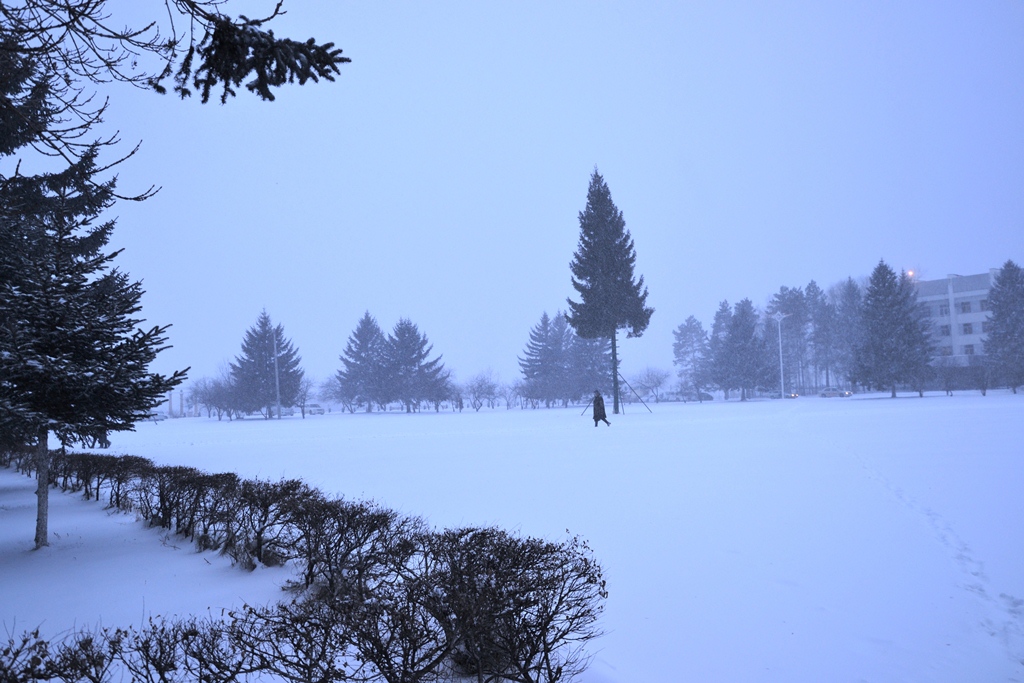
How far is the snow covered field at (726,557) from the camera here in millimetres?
4668

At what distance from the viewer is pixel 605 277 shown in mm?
39844

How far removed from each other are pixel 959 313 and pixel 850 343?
12.8 meters

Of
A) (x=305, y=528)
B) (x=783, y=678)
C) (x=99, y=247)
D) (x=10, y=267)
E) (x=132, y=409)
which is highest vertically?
(x=99, y=247)

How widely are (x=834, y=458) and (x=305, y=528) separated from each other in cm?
1275

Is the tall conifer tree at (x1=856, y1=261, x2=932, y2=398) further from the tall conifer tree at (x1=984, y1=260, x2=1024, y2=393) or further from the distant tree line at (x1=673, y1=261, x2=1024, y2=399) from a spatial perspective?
the tall conifer tree at (x1=984, y1=260, x2=1024, y2=393)

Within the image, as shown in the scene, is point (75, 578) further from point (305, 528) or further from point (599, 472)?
point (599, 472)

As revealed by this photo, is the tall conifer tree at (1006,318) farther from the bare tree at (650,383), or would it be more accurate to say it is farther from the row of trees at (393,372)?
the row of trees at (393,372)

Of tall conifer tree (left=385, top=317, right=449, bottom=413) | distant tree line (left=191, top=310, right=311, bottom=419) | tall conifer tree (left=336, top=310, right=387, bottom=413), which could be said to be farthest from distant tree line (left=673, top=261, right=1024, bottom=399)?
distant tree line (left=191, top=310, right=311, bottom=419)

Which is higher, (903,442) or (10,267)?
(10,267)

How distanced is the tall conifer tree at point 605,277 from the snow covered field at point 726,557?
2530cm

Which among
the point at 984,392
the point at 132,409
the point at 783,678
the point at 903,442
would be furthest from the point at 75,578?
the point at 984,392

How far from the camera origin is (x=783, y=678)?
4.25 meters

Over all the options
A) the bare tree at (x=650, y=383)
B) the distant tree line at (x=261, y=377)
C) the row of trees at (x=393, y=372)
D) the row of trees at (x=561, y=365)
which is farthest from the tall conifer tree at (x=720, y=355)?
the distant tree line at (x=261, y=377)

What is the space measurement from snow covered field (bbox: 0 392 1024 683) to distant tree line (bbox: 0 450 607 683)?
57cm
